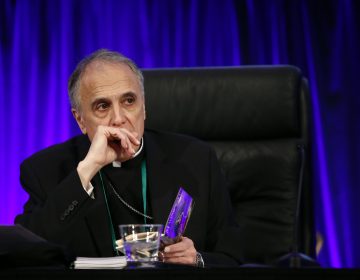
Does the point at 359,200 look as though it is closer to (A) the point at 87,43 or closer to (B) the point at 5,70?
(A) the point at 87,43

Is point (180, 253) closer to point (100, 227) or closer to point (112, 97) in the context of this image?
point (100, 227)

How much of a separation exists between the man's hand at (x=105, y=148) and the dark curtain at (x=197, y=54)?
200cm

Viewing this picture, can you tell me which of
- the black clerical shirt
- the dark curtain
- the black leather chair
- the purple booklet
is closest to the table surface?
the purple booklet

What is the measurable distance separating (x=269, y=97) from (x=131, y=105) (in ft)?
2.12

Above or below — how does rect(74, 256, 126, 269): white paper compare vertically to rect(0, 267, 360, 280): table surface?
below

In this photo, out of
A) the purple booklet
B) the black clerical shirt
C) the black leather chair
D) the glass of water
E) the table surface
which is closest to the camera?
the table surface

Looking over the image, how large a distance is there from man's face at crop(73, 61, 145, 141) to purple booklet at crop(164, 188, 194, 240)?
51cm

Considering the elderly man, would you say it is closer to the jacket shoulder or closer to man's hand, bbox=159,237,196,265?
the jacket shoulder

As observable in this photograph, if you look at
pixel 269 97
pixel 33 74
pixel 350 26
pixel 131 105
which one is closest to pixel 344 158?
pixel 350 26

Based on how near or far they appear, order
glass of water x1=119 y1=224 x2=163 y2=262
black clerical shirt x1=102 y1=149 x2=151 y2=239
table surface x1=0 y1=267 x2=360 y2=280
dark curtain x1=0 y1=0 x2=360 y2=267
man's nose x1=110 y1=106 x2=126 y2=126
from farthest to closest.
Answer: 1. dark curtain x1=0 y1=0 x2=360 y2=267
2. black clerical shirt x1=102 y1=149 x2=151 y2=239
3. man's nose x1=110 y1=106 x2=126 y2=126
4. glass of water x1=119 y1=224 x2=163 y2=262
5. table surface x1=0 y1=267 x2=360 y2=280

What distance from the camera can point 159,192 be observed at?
2.22 meters

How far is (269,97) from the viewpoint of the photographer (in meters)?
2.57

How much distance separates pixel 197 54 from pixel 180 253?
2.50 metres

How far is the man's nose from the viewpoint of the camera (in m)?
2.14
